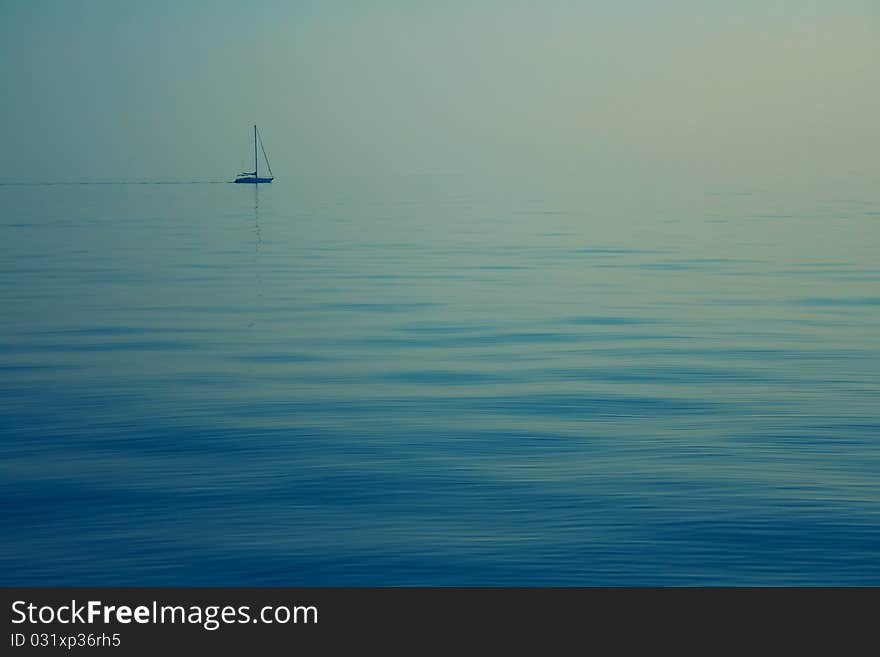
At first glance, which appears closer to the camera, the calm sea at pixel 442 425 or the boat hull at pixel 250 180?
the calm sea at pixel 442 425

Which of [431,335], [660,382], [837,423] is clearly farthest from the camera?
[431,335]

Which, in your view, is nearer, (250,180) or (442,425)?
(442,425)

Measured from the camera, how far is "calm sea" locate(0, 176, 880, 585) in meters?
5.07

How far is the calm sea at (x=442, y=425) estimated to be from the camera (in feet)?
16.6

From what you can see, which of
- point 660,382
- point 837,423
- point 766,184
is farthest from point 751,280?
point 766,184

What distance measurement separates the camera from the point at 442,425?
708cm

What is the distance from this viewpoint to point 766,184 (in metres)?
47.7

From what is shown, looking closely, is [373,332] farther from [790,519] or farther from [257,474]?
[790,519]

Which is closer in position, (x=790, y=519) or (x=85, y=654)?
(x=85, y=654)

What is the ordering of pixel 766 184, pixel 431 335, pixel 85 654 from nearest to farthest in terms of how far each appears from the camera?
pixel 85 654
pixel 431 335
pixel 766 184

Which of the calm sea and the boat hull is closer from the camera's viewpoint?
the calm sea

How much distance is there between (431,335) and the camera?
401 inches

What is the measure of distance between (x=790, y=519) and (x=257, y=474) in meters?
2.19

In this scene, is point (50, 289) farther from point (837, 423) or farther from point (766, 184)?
point (766, 184)
